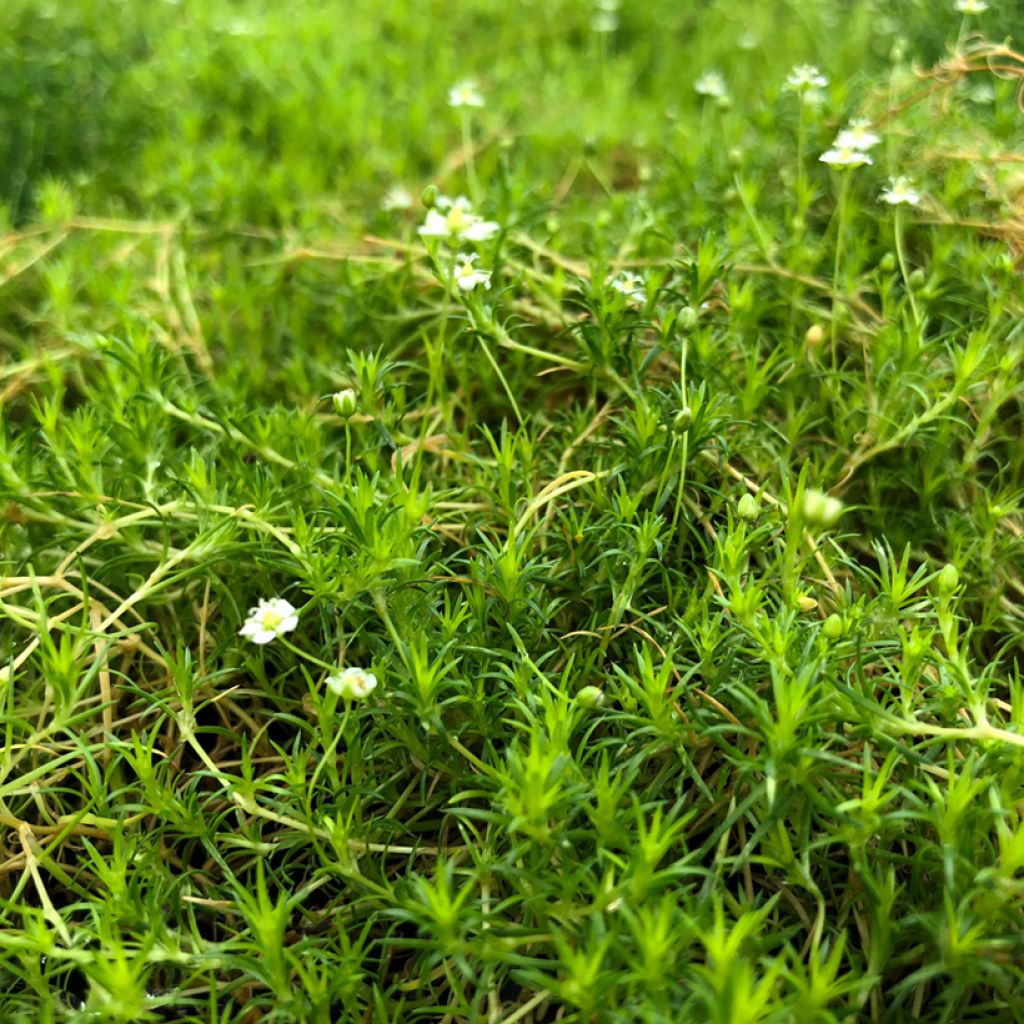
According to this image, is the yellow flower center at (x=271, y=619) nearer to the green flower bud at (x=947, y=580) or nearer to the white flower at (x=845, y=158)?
the green flower bud at (x=947, y=580)

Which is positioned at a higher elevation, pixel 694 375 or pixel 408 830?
pixel 694 375

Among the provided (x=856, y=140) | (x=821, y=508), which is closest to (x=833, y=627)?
(x=821, y=508)

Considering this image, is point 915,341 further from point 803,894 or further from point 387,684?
point 387,684

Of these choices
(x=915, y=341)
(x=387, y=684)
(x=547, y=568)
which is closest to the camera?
(x=387, y=684)

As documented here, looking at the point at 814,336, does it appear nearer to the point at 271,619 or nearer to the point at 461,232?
the point at 461,232

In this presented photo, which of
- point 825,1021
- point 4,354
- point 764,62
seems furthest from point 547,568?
point 764,62

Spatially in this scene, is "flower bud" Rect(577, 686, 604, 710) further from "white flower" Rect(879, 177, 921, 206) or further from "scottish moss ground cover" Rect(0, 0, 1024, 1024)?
"white flower" Rect(879, 177, 921, 206)

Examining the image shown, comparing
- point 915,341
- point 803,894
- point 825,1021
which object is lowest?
point 803,894
